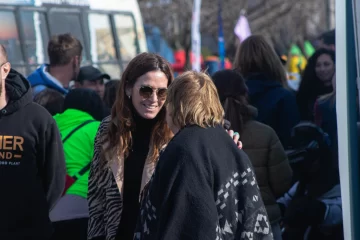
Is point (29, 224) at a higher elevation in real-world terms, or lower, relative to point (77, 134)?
lower

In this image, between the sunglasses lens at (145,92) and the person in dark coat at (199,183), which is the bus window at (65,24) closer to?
the sunglasses lens at (145,92)

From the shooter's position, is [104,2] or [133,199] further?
[104,2]

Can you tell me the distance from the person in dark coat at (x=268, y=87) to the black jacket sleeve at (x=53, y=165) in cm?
180

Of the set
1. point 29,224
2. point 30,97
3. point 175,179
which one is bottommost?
point 29,224

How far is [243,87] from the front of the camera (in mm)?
5188

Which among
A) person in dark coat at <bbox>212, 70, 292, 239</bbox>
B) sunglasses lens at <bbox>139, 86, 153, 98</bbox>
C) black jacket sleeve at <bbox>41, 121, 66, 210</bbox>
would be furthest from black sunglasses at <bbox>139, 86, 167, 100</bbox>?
person in dark coat at <bbox>212, 70, 292, 239</bbox>

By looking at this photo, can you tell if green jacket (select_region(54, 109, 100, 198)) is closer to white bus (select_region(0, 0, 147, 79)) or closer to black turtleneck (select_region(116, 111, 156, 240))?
black turtleneck (select_region(116, 111, 156, 240))

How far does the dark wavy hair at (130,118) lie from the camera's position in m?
4.36

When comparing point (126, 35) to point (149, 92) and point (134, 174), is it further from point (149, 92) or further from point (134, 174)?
point (134, 174)

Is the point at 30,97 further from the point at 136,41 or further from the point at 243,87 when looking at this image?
the point at 136,41

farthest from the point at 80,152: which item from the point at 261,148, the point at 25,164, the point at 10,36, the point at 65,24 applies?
the point at 65,24

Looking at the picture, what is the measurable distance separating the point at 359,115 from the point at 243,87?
4.42 ft

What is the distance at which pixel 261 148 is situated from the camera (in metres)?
5.09

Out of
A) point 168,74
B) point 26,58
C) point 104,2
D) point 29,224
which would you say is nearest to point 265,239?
point 168,74
